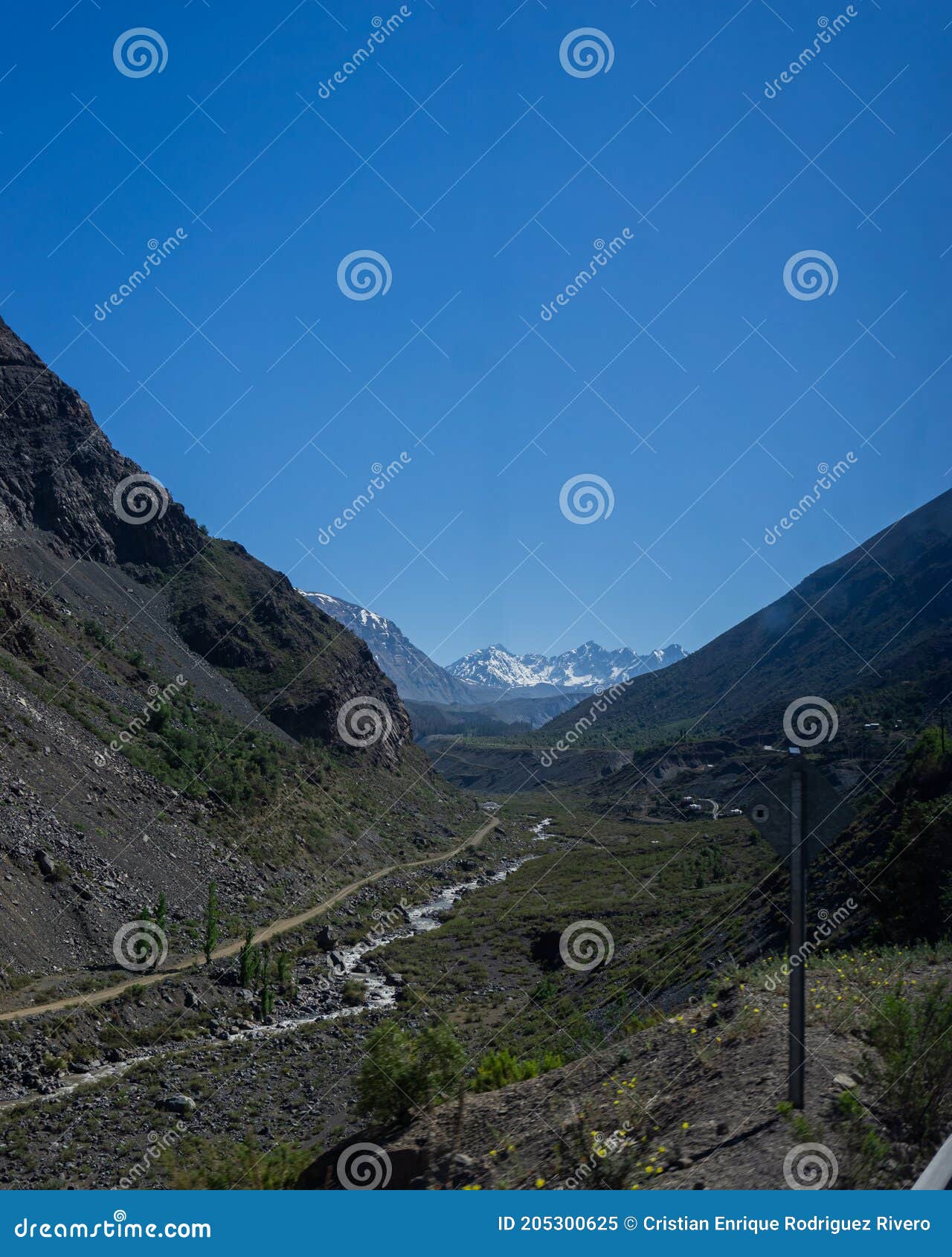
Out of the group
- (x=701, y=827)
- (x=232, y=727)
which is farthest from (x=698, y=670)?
(x=232, y=727)

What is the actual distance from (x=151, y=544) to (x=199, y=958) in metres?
59.8

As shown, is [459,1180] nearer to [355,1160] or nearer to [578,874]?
[355,1160]

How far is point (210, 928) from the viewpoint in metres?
33.6

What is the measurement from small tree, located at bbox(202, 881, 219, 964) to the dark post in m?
31.5

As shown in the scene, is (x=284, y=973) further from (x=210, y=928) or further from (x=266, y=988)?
(x=210, y=928)

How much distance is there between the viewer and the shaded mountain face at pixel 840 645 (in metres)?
106

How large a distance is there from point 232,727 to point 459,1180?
6365 cm

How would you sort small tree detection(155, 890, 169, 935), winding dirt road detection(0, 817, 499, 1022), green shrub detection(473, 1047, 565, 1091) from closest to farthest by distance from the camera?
green shrub detection(473, 1047, 565, 1091)
winding dirt road detection(0, 817, 499, 1022)
small tree detection(155, 890, 169, 935)

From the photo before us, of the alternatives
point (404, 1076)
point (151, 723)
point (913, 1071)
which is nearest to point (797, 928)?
point (913, 1071)

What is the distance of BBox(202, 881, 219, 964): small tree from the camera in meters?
33.6

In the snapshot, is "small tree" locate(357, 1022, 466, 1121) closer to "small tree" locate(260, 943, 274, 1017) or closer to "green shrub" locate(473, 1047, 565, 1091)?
"green shrub" locate(473, 1047, 565, 1091)

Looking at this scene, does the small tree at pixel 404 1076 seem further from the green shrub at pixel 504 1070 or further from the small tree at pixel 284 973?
the small tree at pixel 284 973

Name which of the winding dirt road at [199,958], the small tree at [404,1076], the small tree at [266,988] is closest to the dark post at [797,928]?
the small tree at [404,1076]

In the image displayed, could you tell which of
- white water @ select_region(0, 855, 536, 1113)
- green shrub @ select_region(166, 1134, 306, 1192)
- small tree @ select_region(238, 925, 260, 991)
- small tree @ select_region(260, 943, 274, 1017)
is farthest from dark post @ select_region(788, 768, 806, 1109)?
small tree @ select_region(238, 925, 260, 991)
